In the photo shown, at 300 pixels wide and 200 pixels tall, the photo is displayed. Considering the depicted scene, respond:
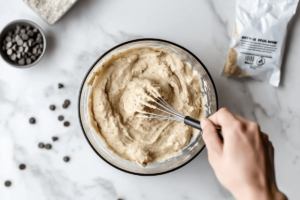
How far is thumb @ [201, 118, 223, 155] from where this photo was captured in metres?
0.97

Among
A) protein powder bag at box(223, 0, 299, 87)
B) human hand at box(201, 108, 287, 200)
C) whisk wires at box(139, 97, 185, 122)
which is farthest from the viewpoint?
protein powder bag at box(223, 0, 299, 87)

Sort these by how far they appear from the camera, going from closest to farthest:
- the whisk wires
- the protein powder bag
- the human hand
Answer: the human hand < the whisk wires < the protein powder bag

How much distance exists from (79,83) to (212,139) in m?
0.84

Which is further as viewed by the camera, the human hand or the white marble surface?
the white marble surface

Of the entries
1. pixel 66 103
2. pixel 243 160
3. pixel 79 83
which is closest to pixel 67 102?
pixel 66 103

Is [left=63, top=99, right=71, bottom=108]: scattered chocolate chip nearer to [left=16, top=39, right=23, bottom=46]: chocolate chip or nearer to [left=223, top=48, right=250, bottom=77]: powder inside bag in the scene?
[left=16, top=39, right=23, bottom=46]: chocolate chip

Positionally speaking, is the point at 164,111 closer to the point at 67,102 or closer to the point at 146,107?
the point at 146,107

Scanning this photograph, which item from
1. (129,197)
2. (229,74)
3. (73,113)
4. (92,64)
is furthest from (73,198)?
(229,74)

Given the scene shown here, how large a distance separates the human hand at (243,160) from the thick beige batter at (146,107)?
1.50 ft

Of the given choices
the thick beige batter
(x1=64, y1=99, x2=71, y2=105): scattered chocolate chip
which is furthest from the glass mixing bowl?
(x1=64, y1=99, x2=71, y2=105): scattered chocolate chip

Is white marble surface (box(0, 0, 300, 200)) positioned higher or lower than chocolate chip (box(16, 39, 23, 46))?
lower

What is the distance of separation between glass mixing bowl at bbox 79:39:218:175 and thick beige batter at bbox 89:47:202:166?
23mm

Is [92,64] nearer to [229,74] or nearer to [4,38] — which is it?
[4,38]

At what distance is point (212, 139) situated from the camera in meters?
0.98
